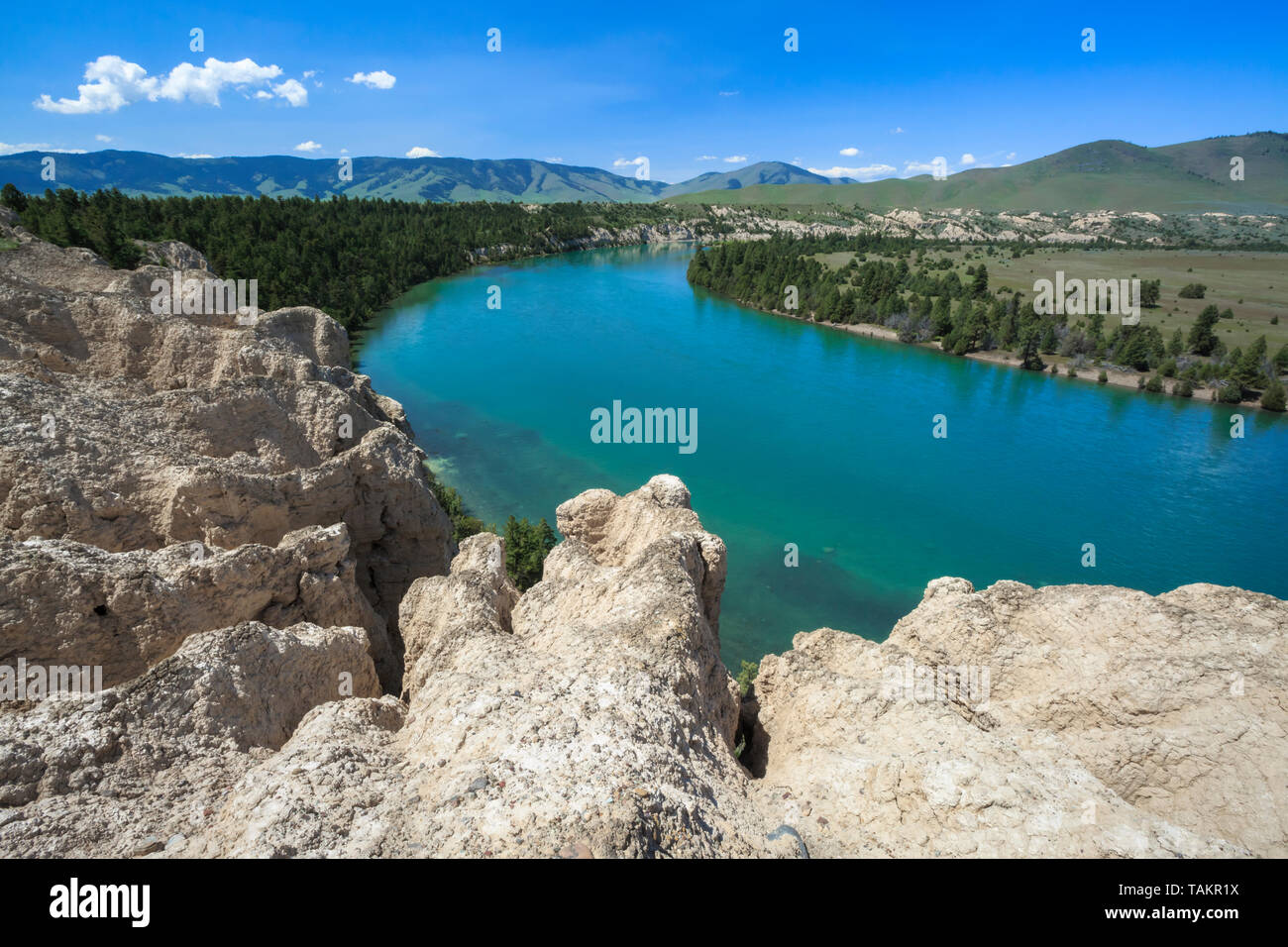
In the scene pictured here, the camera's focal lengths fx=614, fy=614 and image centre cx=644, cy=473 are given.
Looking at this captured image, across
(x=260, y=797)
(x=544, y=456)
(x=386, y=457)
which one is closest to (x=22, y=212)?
(x=544, y=456)

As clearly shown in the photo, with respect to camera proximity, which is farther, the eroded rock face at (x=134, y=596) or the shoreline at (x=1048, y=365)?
the shoreline at (x=1048, y=365)

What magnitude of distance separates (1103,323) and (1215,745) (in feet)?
284

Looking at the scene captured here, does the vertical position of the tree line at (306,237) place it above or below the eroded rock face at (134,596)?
above

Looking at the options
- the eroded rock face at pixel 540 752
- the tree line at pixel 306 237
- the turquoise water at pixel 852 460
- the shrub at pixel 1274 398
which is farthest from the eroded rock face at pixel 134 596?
the shrub at pixel 1274 398

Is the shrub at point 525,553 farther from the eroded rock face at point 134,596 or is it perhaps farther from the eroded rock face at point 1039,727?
the eroded rock face at point 1039,727

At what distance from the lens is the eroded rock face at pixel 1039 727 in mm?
7023

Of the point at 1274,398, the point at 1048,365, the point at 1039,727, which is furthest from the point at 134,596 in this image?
the point at 1048,365

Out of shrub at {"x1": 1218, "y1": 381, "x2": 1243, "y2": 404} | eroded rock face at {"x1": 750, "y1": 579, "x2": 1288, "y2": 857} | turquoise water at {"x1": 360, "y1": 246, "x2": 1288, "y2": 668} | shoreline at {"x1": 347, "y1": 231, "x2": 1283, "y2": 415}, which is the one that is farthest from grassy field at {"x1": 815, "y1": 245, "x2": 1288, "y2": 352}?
eroded rock face at {"x1": 750, "y1": 579, "x2": 1288, "y2": 857}

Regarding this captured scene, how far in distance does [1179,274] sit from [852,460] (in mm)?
113637

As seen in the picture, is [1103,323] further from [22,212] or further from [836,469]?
[22,212]

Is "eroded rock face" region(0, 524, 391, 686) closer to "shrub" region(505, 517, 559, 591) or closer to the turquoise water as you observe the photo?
"shrub" region(505, 517, 559, 591)

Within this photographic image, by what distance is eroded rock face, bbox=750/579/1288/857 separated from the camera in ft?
23.0

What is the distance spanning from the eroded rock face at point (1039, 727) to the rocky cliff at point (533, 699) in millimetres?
38

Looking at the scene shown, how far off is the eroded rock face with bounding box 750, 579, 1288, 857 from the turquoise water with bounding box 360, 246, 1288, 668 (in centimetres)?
1503
